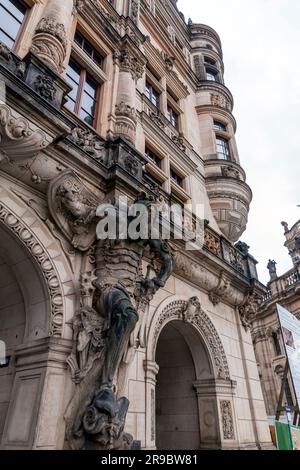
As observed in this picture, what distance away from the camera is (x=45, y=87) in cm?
503

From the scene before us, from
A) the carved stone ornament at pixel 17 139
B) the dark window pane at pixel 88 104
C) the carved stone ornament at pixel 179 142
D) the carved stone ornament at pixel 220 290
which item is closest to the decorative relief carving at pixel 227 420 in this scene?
the carved stone ornament at pixel 220 290

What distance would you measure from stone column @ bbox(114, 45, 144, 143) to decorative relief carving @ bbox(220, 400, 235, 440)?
22.1ft

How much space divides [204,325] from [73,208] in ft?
15.4

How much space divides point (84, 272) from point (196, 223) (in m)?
4.43

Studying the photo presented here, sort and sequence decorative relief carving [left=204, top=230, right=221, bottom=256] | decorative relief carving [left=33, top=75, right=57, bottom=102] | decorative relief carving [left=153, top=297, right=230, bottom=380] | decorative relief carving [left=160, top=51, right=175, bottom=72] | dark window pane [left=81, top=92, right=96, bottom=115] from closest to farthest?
decorative relief carving [left=33, top=75, right=57, bottom=102] < decorative relief carving [left=153, top=297, right=230, bottom=380] < dark window pane [left=81, top=92, right=96, bottom=115] < decorative relief carving [left=204, top=230, right=221, bottom=256] < decorative relief carving [left=160, top=51, right=175, bottom=72]

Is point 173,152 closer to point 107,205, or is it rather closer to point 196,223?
point 196,223

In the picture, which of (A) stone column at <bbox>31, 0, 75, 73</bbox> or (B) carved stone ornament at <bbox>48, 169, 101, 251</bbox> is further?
(A) stone column at <bbox>31, 0, 75, 73</bbox>

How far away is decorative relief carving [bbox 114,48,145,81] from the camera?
9023 mm

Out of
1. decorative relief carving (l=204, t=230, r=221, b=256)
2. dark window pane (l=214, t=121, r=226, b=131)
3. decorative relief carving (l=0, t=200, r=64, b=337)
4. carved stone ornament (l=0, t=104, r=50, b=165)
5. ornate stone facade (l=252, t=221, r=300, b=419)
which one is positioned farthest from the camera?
ornate stone facade (l=252, t=221, r=300, b=419)

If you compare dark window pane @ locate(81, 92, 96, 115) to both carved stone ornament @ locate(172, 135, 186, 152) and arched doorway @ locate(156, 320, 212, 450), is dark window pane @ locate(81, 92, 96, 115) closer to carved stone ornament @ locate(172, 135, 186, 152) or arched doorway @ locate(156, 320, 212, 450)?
carved stone ornament @ locate(172, 135, 186, 152)

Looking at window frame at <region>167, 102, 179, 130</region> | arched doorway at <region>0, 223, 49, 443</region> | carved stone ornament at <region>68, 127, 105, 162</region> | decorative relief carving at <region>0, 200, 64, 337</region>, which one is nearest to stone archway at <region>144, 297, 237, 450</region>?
decorative relief carving at <region>0, 200, 64, 337</region>

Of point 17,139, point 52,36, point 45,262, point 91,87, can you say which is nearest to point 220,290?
point 45,262

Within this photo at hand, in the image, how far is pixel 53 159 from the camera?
4918 mm

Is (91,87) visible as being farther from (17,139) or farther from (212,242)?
(212,242)
